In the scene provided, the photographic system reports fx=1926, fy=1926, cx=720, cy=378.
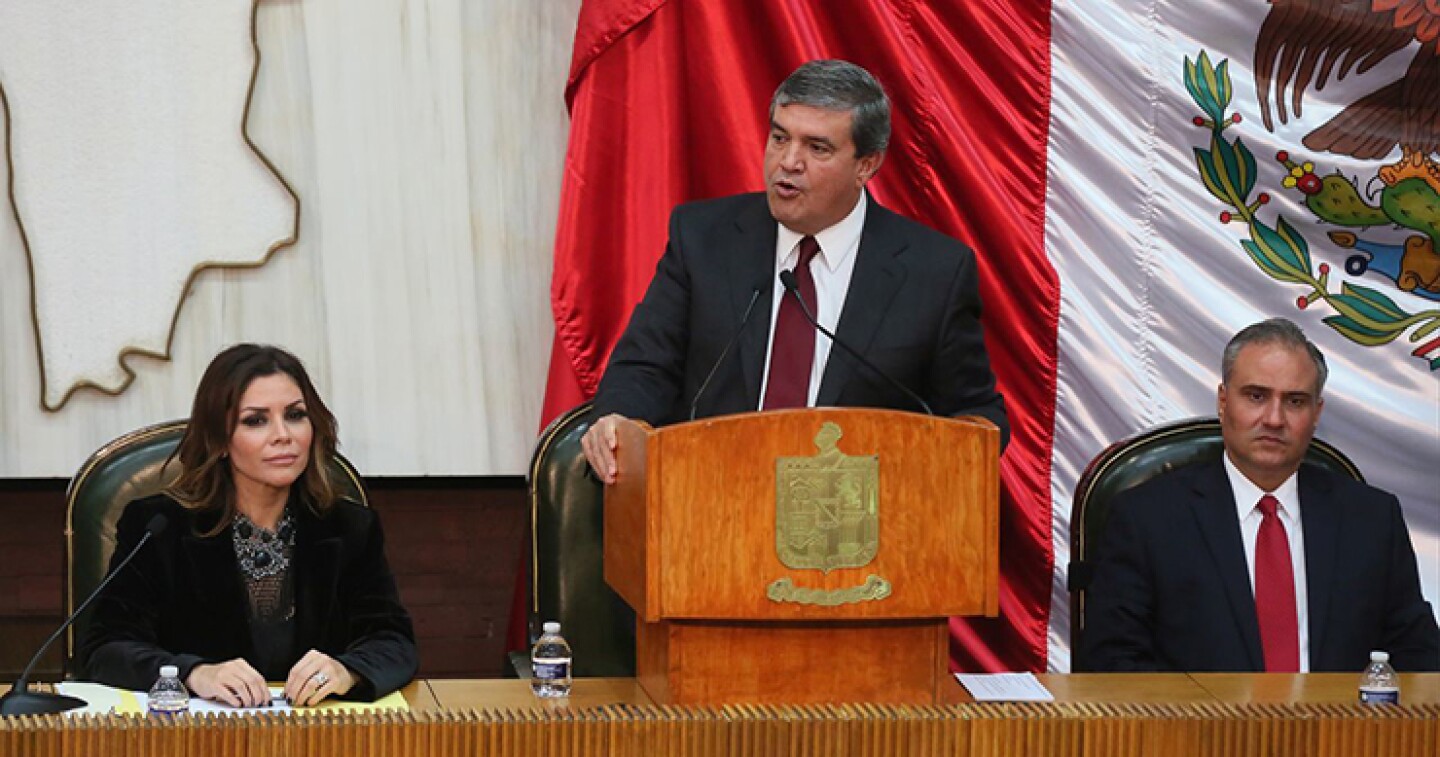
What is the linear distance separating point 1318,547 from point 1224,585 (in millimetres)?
189

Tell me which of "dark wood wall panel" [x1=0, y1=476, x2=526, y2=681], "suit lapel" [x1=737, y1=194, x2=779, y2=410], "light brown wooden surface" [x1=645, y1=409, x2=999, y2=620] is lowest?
"dark wood wall panel" [x1=0, y1=476, x2=526, y2=681]

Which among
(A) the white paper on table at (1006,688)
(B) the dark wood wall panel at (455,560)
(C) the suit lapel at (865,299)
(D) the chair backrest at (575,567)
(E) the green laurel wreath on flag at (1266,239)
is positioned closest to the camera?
(A) the white paper on table at (1006,688)

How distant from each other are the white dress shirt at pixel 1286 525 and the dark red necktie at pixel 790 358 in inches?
31.9

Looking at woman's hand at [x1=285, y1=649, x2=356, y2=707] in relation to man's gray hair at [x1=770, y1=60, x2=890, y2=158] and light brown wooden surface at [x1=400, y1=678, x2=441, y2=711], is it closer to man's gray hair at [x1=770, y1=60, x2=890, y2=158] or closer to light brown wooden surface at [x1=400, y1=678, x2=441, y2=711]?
light brown wooden surface at [x1=400, y1=678, x2=441, y2=711]

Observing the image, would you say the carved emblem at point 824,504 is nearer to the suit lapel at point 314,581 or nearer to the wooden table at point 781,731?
the wooden table at point 781,731

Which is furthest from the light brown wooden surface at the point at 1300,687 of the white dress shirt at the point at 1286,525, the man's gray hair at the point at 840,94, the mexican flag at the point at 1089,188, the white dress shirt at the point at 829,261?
the mexican flag at the point at 1089,188

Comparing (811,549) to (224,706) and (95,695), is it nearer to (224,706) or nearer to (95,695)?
(224,706)

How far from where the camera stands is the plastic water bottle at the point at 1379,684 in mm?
2557

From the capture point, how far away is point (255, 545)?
2.96m

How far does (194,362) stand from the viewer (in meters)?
4.04

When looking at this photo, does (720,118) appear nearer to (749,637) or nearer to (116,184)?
(116,184)

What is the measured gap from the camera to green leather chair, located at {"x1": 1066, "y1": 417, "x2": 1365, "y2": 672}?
3.41 m

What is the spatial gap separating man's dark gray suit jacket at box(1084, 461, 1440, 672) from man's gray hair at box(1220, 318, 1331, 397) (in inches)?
7.3

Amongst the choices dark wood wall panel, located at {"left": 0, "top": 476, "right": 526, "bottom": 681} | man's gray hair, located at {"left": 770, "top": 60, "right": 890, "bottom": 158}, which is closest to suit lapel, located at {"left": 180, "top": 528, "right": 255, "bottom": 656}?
man's gray hair, located at {"left": 770, "top": 60, "right": 890, "bottom": 158}
